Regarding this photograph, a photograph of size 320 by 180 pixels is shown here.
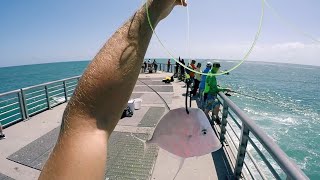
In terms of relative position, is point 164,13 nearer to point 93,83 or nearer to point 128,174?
point 93,83

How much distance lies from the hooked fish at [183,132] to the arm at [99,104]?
1208 mm

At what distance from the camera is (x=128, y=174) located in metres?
4.64

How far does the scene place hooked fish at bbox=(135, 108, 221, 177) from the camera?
1.93 m

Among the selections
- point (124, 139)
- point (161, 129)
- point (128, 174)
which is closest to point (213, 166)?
point (128, 174)

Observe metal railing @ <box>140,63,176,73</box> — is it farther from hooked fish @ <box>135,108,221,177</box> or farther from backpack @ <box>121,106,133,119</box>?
hooked fish @ <box>135,108,221,177</box>

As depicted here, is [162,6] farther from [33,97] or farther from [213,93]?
[33,97]

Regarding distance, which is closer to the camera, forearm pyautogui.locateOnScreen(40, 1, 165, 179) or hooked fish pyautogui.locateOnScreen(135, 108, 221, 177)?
forearm pyautogui.locateOnScreen(40, 1, 165, 179)

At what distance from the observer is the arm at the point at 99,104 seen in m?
0.67

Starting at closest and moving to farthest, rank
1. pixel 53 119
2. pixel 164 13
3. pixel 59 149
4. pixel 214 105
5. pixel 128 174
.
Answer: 1. pixel 59 149
2. pixel 164 13
3. pixel 128 174
4. pixel 214 105
5. pixel 53 119

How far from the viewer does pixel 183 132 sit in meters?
2.00

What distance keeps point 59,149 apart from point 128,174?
4259 millimetres

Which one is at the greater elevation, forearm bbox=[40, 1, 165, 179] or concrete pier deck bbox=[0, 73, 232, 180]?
forearm bbox=[40, 1, 165, 179]

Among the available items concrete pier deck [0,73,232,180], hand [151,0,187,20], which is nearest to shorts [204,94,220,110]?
concrete pier deck [0,73,232,180]

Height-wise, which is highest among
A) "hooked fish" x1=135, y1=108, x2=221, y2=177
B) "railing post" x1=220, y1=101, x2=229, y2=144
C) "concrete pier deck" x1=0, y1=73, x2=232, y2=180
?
"hooked fish" x1=135, y1=108, x2=221, y2=177
